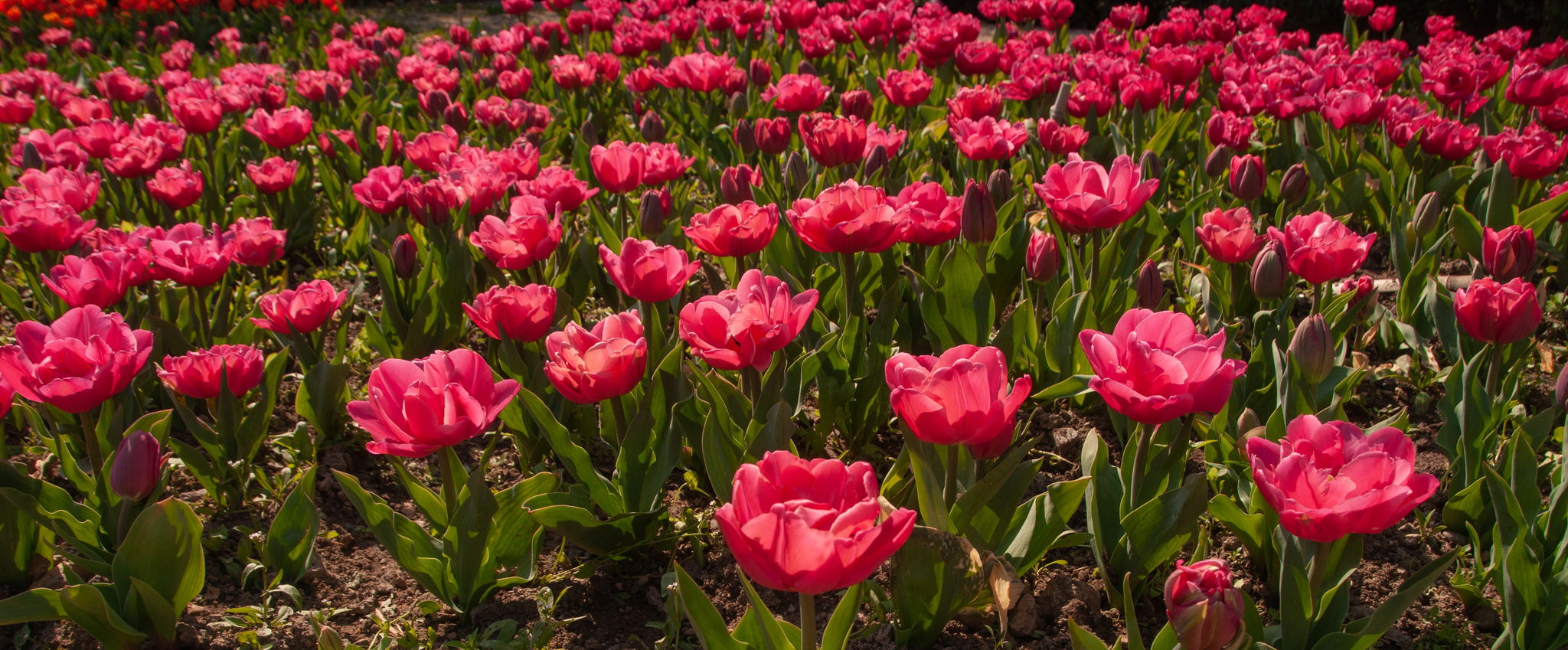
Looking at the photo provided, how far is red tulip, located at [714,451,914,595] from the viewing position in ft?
3.23

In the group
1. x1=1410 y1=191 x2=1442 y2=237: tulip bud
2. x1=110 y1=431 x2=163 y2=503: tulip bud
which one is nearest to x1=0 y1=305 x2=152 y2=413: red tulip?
x1=110 y1=431 x2=163 y2=503: tulip bud

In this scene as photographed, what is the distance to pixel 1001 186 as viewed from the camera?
2.72 meters

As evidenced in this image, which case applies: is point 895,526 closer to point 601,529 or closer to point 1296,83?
point 601,529

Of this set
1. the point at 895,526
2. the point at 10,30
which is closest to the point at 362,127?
the point at 895,526

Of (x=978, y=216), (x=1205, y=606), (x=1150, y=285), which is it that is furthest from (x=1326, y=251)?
(x=1205, y=606)

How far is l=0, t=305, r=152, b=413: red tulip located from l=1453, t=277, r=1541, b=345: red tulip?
2404mm

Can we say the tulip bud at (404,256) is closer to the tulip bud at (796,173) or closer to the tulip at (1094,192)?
the tulip bud at (796,173)

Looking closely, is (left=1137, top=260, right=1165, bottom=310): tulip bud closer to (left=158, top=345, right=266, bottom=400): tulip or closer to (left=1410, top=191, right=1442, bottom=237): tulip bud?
(left=1410, top=191, right=1442, bottom=237): tulip bud

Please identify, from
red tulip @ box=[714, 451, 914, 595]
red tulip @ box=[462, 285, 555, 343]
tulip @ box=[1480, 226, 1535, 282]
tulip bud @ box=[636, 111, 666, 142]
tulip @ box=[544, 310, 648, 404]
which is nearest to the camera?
red tulip @ box=[714, 451, 914, 595]

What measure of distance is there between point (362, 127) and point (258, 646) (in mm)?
2957

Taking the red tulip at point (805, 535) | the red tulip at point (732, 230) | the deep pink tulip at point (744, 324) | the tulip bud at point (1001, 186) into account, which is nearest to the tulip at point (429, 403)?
the deep pink tulip at point (744, 324)

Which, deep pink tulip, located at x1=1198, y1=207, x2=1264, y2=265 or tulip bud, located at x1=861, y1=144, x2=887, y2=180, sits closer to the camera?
deep pink tulip, located at x1=1198, y1=207, x2=1264, y2=265

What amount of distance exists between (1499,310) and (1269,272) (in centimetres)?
42

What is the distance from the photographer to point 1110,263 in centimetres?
245
